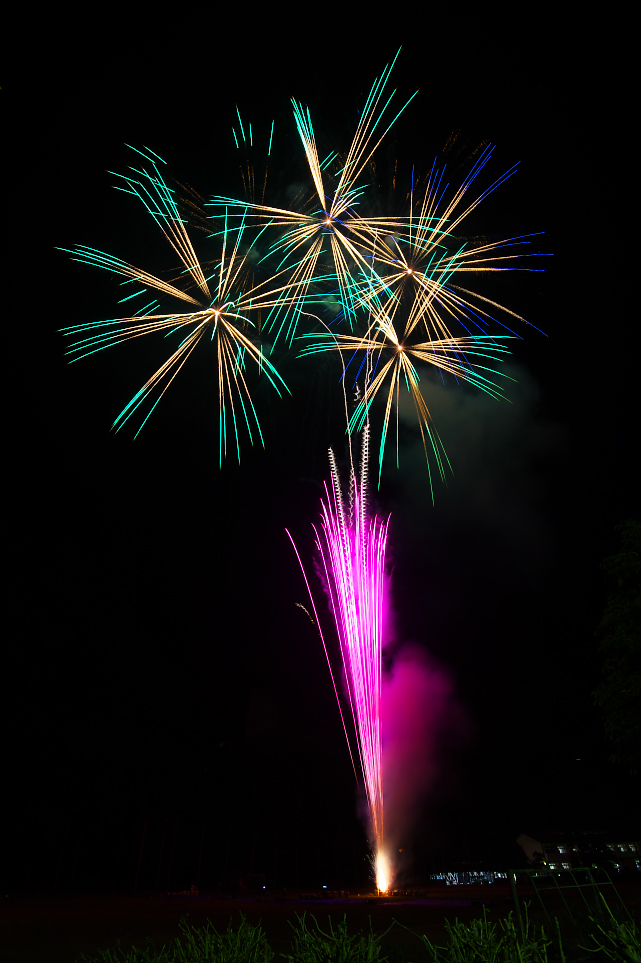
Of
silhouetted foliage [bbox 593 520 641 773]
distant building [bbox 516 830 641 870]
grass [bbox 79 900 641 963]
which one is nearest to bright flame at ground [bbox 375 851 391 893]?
distant building [bbox 516 830 641 870]

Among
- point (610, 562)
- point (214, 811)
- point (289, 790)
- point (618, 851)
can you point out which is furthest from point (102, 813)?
point (618, 851)

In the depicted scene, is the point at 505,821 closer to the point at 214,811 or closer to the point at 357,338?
the point at 214,811

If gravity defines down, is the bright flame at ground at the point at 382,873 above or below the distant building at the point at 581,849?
below

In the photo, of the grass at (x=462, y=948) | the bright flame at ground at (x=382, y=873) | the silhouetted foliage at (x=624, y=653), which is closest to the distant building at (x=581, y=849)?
the bright flame at ground at (x=382, y=873)

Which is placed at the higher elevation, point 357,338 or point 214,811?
A: point 357,338

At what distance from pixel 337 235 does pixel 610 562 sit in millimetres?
10146

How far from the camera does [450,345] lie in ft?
36.0

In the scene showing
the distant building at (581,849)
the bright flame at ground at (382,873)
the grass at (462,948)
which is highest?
the distant building at (581,849)

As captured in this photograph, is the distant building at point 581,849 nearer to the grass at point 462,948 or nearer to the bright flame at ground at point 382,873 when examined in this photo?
the bright flame at ground at point 382,873

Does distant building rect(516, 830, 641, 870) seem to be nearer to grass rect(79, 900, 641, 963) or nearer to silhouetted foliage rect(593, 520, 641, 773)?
silhouetted foliage rect(593, 520, 641, 773)

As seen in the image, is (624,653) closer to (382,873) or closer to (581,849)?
(382,873)

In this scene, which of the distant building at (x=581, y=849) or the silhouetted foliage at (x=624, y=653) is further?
the distant building at (x=581, y=849)

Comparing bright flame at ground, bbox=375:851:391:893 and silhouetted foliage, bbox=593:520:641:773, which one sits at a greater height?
silhouetted foliage, bbox=593:520:641:773

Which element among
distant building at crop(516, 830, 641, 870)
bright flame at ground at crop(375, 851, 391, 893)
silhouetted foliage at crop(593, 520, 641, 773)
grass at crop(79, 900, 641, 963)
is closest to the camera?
grass at crop(79, 900, 641, 963)
